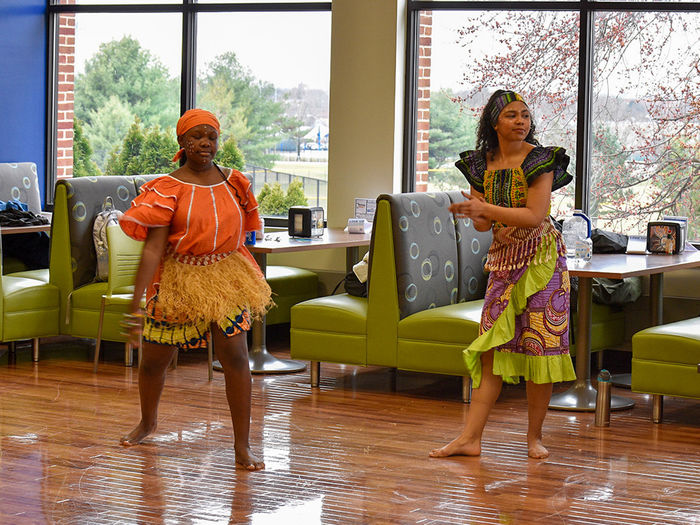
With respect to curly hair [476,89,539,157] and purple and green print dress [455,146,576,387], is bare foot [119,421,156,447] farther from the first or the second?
curly hair [476,89,539,157]

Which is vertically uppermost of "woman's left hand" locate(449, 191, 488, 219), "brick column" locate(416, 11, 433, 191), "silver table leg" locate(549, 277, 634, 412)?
"brick column" locate(416, 11, 433, 191)

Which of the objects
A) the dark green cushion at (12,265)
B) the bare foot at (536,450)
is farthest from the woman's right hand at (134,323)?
the dark green cushion at (12,265)

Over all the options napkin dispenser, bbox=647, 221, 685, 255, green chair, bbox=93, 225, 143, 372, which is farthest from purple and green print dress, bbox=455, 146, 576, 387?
green chair, bbox=93, 225, 143, 372

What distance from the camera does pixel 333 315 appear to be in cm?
637

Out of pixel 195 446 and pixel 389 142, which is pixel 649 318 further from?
pixel 195 446

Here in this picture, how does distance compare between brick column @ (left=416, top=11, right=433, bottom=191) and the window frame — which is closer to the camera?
the window frame

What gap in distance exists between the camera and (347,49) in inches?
319

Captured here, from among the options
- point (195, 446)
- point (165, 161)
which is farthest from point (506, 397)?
point (165, 161)

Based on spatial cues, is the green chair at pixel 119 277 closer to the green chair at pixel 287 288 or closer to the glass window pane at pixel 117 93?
the green chair at pixel 287 288

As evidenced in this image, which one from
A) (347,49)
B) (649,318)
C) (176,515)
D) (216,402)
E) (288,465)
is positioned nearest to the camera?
(176,515)

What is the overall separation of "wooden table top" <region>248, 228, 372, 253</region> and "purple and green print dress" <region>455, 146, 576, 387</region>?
5.96ft

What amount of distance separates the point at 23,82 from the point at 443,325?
4.88m

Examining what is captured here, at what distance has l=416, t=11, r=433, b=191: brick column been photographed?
321 inches

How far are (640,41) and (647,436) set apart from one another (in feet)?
10.3
